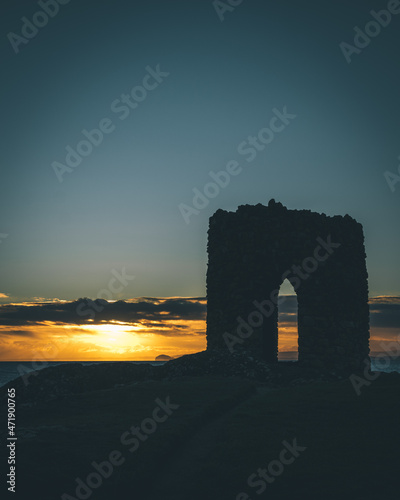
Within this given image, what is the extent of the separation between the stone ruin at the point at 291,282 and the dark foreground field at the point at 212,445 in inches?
241

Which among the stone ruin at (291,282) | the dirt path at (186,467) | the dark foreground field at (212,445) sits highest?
the stone ruin at (291,282)

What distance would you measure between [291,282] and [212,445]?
33.2 feet

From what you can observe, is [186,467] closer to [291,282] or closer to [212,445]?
[212,445]

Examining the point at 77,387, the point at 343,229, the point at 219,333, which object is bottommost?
the point at 77,387

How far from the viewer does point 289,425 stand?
7.82 m

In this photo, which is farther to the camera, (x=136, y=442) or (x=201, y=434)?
(x=201, y=434)

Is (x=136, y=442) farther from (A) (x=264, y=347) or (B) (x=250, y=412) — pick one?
(A) (x=264, y=347)

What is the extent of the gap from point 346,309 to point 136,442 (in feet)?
37.6

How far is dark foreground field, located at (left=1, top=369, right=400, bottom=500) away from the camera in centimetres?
564

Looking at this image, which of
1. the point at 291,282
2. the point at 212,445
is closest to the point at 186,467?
the point at 212,445

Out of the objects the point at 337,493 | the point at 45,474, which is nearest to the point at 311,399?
the point at 337,493

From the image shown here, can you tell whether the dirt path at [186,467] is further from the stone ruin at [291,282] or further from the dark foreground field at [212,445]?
the stone ruin at [291,282]

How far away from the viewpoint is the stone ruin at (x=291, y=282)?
16172 millimetres

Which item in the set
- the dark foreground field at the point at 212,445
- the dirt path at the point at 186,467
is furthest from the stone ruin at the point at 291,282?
the dirt path at the point at 186,467
